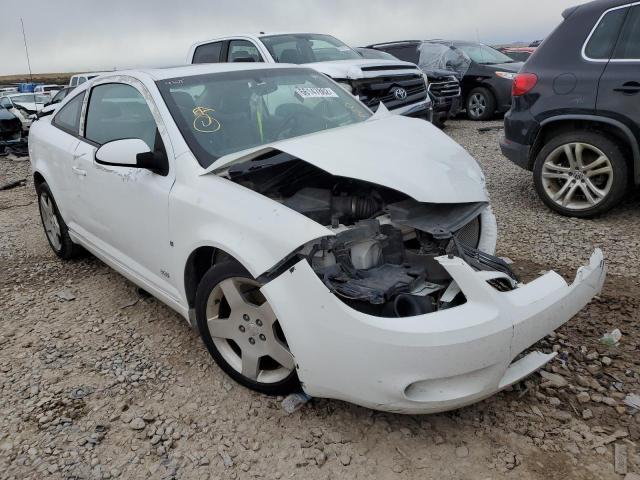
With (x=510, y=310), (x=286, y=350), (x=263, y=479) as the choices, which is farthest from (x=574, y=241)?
(x=263, y=479)

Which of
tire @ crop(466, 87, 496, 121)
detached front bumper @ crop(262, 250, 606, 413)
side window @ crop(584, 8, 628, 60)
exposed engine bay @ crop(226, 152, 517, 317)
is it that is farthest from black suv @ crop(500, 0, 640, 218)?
tire @ crop(466, 87, 496, 121)

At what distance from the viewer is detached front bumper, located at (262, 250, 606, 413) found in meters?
2.04

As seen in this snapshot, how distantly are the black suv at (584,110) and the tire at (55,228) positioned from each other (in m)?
4.24

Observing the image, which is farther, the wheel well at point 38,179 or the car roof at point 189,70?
the wheel well at point 38,179

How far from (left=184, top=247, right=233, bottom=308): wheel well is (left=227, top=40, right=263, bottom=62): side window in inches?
220

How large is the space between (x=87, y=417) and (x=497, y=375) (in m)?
1.98

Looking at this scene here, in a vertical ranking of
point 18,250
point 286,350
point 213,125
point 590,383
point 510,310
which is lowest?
point 18,250

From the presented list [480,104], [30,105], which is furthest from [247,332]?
[30,105]

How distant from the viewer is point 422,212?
2.76 m

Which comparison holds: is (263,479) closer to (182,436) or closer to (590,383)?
(182,436)

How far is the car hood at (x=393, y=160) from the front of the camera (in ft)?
8.46

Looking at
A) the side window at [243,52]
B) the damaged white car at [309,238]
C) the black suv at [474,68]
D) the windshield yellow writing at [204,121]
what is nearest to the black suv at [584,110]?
the damaged white car at [309,238]

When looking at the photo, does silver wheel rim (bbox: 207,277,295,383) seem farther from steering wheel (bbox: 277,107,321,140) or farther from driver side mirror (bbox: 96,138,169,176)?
steering wheel (bbox: 277,107,321,140)

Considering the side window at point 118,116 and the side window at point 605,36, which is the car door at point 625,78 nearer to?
the side window at point 605,36
